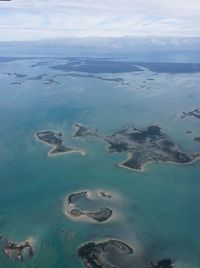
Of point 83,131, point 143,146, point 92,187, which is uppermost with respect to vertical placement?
point 143,146

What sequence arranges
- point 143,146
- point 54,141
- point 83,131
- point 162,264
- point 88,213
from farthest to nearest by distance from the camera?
1. point 83,131
2. point 54,141
3. point 143,146
4. point 88,213
5. point 162,264

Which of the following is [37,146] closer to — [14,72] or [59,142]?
[59,142]

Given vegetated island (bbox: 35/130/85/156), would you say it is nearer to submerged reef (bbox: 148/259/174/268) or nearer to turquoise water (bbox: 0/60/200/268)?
turquoise water (bbox: 0/60/200/268)

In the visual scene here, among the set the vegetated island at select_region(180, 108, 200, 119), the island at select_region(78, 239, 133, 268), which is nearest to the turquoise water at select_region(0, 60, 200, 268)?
the island at select_region(78, 239, 133, 268)

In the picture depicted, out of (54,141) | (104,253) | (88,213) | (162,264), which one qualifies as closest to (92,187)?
(88,213)

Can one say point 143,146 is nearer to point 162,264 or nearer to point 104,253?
point 104,253

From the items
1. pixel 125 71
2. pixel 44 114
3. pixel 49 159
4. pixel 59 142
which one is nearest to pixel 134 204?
pixel 49 159
